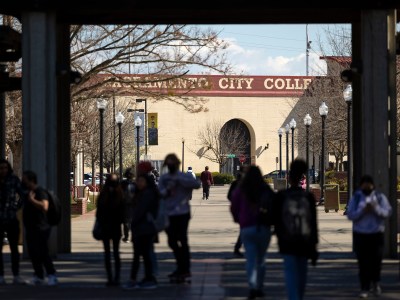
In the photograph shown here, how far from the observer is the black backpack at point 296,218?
11.9m

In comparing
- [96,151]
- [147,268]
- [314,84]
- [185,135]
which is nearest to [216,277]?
[147,268]

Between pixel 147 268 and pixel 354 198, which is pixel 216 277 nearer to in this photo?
pixel 147 268

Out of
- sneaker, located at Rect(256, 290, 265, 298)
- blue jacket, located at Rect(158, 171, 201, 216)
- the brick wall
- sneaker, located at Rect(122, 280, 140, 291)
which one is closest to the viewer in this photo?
sneaker, located at Rect(256, 290, 265, 298)

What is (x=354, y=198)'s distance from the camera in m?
14.7

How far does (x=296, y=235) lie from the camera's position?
11836 millimetres

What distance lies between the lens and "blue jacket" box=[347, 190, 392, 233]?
1462 centimetres

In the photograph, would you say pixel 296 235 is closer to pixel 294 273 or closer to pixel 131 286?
pixel 294 273

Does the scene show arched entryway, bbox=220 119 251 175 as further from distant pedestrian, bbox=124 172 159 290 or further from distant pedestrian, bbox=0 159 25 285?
distant pedestrian, bbox=124 172 159 290

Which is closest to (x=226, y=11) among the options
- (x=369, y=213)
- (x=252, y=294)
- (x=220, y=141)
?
(x=369, y=213)

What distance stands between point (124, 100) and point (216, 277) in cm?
5686

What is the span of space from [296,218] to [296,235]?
0.17 metres

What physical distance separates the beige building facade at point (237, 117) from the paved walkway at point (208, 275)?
79.0 meters

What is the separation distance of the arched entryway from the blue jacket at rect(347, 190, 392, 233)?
92.2m

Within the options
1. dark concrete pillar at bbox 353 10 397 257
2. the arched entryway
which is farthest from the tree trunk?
the arched entryway
